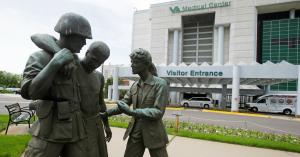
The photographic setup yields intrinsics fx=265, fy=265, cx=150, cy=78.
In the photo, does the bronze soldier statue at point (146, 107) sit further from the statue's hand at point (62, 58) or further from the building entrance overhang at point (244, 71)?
the building entrance overhang at point (244, 71)

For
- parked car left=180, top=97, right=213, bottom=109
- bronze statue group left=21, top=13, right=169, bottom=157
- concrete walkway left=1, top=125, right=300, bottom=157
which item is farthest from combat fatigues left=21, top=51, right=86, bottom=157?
parked car left=180, top=97, right=213, bottom=109

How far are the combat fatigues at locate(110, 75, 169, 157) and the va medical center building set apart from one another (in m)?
32.4

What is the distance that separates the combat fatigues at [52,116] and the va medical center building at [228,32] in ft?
110

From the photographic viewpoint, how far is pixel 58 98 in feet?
6.91

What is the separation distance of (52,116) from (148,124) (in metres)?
1.18

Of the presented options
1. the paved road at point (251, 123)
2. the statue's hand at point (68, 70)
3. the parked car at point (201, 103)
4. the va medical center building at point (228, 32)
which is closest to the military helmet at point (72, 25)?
the statue's hand at point (68, 70)

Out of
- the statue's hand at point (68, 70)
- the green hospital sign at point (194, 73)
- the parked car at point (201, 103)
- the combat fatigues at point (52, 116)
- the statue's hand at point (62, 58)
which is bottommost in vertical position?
the parked car at point (201, 103)

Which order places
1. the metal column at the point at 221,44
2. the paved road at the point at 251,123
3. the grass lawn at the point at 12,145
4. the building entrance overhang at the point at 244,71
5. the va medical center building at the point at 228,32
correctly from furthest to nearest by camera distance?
the metal column at the point at 221,44
the va medical center building at the point at 228,32
the building entrance overhang at the point at 244,71
the paved road at the point at 251,123
the grass lawn at the point at 12,145

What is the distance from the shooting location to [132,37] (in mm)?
52906

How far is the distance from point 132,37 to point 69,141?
51582mm

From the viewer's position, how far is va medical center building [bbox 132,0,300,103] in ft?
122

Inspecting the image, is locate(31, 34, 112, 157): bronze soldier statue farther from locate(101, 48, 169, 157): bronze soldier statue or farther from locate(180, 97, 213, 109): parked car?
locate(180, 97, 213, 109): parked car

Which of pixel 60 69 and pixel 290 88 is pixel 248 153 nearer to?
pixel 60 69

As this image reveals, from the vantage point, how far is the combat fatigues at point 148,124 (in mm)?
2953
